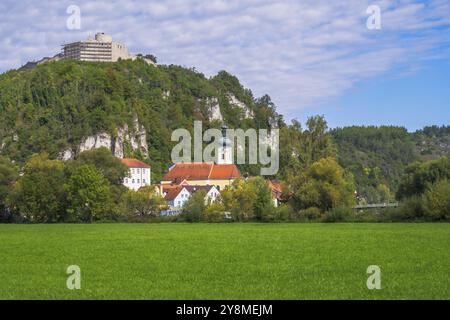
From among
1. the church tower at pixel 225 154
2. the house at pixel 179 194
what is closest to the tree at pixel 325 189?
the house at pixel 179 194

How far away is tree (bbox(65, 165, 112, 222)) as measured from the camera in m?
96.8

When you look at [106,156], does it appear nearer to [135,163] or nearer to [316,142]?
[316,142]

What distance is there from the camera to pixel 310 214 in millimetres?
86250

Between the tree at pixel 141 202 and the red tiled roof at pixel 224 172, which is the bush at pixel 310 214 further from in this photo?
the red tiled roof at pixel 224 172

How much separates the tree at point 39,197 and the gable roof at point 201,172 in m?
66.7

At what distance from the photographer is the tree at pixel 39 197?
99.4 m

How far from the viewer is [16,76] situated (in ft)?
634

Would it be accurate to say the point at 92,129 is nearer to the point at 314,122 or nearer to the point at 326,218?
the point at 314,122

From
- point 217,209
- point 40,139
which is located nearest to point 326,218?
point 217,209

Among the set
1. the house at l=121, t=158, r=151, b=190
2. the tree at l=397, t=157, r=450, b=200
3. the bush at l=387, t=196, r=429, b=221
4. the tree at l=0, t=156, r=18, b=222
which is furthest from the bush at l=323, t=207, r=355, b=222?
the house at l=121, t=158, r=151, b=190

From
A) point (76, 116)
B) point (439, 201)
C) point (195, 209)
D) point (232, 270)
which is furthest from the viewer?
point (76, 116)

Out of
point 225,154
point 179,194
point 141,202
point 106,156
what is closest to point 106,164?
point 106,156

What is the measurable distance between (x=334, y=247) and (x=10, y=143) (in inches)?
5338

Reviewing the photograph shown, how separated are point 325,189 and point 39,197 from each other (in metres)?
41.8
